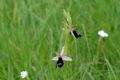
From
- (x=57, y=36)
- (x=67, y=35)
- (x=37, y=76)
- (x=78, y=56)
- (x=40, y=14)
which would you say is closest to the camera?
(x=67, y=35)

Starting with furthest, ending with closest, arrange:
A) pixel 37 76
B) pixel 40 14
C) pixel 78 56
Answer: pixel 40 14 < pixel 78 56 < pixel 37 76

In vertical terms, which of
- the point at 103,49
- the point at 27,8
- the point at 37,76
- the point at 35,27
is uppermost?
the point at 27,8

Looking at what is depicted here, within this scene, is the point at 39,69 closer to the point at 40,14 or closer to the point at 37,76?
the point at 37,76

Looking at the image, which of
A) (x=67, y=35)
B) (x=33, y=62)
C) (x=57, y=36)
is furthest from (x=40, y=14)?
(x=67, y=35)

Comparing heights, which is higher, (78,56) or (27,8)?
(27,8)

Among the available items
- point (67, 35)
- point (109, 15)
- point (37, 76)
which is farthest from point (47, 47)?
point (67, 35)

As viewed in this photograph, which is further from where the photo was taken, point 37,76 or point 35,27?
point 35,27
